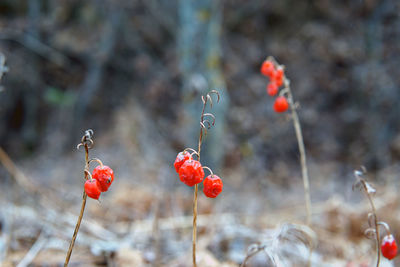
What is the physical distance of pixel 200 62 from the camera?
12.9ft

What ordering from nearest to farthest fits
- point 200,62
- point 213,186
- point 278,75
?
point 213,186
point 278,75
point 200,62

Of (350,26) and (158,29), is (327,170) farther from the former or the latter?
(158,29)

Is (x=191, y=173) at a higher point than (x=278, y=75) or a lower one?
lower

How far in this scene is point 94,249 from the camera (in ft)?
5.75

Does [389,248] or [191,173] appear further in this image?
[389,248]

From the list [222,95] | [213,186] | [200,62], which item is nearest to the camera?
[213,186]

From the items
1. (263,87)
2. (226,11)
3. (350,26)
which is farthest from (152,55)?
(350,26)

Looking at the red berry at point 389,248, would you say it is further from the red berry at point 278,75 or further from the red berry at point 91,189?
the red berry at point 91,189

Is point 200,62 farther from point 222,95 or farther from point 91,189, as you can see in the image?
point 91,189

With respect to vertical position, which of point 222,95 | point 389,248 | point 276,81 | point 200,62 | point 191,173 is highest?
point 200,62

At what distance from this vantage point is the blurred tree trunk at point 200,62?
12.4 ft

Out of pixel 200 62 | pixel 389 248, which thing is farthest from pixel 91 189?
pixel 200 62

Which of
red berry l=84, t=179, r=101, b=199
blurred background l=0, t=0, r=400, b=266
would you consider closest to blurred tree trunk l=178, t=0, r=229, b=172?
blurred background l=0, t=0, r=400, b=266

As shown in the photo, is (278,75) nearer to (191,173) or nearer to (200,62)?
(191,173)
